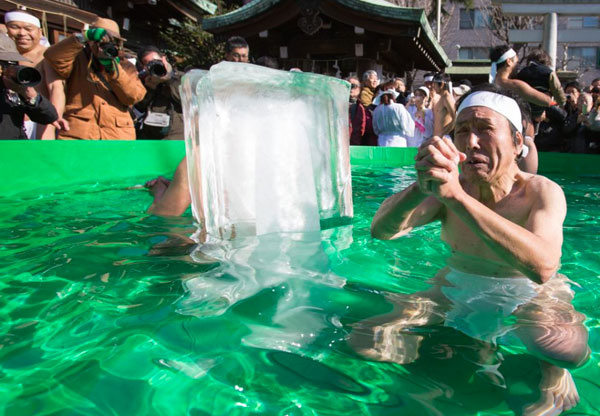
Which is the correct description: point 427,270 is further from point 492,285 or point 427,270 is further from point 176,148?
point 176,148

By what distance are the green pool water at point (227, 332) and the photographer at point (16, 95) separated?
1540 millimetres

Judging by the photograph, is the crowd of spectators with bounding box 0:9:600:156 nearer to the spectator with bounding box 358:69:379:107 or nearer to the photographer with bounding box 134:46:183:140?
the photographer with bounding box 134:46:183:140

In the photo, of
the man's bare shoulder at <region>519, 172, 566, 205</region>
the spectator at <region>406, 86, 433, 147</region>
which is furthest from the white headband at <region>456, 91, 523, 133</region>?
the spectator at <region>406, 86, 433, 147</region>

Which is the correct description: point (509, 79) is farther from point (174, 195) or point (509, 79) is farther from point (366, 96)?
point (174, 195)

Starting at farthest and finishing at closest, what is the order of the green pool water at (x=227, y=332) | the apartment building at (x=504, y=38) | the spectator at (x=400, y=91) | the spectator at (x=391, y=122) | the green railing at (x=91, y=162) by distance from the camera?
the apartment building at (x=504, y=38)
the spectator at (x=400, y=91)
the spectator at (x=391, y=122)
the green railing at (x=91, y=162)
the green pool water at (x=227, y=332)

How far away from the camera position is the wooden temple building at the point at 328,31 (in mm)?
11844

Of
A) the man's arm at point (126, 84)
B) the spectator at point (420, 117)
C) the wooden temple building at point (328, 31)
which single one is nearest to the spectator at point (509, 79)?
the spectator at point (420, 117)

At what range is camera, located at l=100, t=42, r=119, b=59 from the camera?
474cm

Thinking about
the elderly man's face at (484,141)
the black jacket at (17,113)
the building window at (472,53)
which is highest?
the building window at (472,53)

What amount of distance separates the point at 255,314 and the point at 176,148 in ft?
15.8

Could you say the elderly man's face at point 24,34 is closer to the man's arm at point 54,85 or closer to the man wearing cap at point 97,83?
the man's arm at point 54,85

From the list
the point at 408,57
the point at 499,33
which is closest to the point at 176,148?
the point at 408,57

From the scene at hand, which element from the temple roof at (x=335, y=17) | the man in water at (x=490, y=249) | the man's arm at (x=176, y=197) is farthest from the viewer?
the temple roof at (x=335, y=17)

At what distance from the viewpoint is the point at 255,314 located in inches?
83.0
